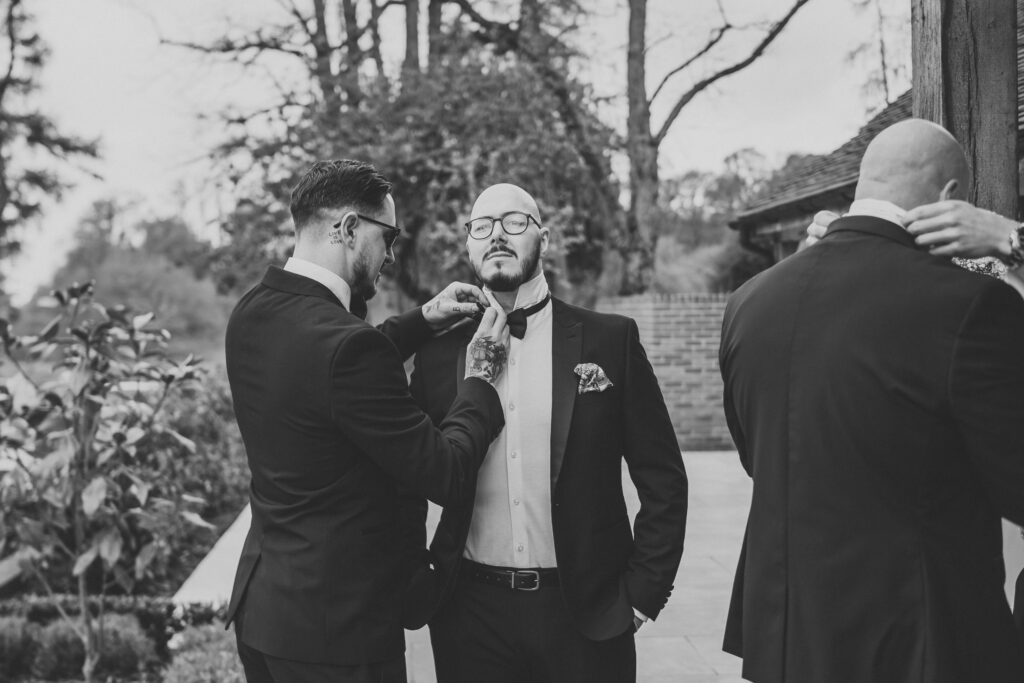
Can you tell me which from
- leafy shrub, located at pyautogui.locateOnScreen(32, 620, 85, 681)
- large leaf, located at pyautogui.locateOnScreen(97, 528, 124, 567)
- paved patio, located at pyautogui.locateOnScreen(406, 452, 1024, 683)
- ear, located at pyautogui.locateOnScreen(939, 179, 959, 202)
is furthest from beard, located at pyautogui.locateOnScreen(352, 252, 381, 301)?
leafy shrub, located at pyautogui.locateOnScreen(32, 620, 85, 681)

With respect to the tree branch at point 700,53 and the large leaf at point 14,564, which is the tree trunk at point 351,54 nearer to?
the tree branch at point 700,53

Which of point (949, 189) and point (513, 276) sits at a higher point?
point (949, 189)

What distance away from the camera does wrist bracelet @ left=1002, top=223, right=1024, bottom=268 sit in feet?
6.66

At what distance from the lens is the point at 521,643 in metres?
2.58

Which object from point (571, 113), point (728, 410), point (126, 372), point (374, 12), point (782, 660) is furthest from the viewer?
point (374, 12)

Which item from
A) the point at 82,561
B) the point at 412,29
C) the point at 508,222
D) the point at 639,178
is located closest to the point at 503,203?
the point at 508,222

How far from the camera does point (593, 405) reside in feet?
8.84

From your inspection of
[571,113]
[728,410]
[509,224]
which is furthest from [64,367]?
[571,113]

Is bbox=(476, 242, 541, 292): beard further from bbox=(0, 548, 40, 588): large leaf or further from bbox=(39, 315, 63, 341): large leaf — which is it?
bbox=(0, 548, 40, 588): large leaf

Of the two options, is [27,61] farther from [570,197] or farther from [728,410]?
[728,410]

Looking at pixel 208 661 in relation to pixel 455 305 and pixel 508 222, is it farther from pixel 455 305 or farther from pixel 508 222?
pixel 508 222

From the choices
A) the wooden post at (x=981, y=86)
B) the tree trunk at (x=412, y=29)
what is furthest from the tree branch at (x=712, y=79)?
the wooden post at (x=981, y=86)

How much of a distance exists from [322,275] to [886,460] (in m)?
1.48

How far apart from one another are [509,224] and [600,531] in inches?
37.5
